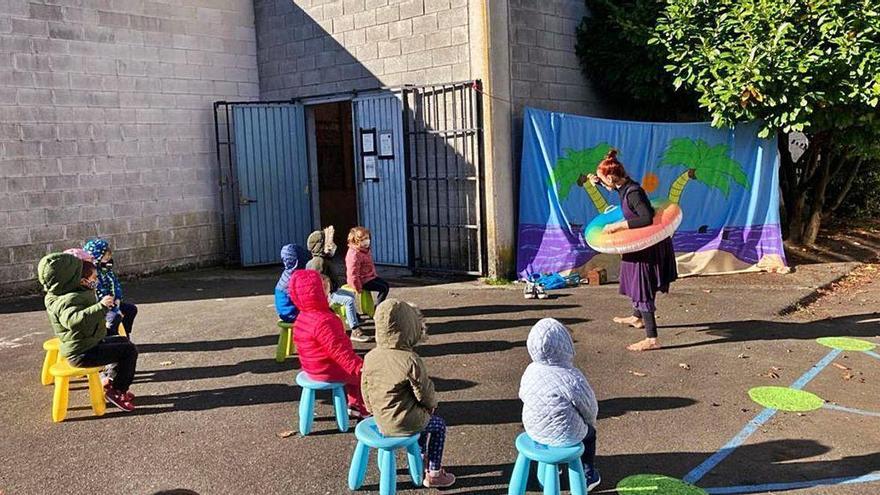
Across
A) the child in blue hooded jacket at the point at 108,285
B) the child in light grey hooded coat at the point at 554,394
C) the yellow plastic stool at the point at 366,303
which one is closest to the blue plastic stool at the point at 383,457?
the child in light grey hooded coat at the point at 554,394

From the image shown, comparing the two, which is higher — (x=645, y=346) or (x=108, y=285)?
(x=108, y=285)

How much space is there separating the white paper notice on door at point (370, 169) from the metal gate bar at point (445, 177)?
2.31ft

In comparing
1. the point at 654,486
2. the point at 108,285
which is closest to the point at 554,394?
the point at 654,486

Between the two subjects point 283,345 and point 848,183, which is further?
point 848,183

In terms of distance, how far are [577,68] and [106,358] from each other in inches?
312

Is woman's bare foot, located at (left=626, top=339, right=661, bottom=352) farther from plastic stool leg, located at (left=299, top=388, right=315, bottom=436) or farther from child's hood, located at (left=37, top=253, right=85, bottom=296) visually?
child's hood, located at (left=37, top=253, right=85, bottom=296)

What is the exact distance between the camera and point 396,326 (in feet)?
12.9

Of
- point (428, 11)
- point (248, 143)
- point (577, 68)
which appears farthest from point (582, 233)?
point (248, 143)

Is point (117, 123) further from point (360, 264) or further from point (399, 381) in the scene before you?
point (399, 381)

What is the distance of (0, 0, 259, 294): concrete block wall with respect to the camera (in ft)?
32.6

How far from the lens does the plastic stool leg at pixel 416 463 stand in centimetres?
403

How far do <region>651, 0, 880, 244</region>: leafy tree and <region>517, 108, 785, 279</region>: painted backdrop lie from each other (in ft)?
1.87

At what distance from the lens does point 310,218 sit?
12.6 m

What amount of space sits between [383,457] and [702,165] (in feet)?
25.2
